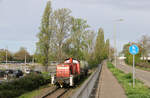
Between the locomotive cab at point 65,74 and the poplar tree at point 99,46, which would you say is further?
the poplar tree at point 99,46

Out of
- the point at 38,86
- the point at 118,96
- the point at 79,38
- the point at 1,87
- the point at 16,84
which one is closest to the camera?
the point at 118,96

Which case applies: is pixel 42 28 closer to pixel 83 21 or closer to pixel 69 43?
pixel 69 43

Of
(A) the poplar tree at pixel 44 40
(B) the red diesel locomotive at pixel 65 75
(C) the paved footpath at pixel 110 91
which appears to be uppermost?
(A) the poplar tree at pixel 44 40

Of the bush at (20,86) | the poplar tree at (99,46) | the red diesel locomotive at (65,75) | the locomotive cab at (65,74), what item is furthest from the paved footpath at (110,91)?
the poplar tree at (99,46)

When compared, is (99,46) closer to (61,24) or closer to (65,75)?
(61,24)

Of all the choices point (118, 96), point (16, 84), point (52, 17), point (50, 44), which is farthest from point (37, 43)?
point (118, 96)

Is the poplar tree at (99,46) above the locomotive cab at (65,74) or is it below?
above

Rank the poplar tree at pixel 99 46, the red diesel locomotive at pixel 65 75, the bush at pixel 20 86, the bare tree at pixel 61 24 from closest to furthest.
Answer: the bush at pixel 20 86 → the red diesel locomotive at pixel 65 75 → the bare tree at pixel 61 24 → the poplar tree at pixel 99 46

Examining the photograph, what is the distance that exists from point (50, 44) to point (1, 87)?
1989 cm

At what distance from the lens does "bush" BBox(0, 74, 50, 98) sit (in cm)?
1395

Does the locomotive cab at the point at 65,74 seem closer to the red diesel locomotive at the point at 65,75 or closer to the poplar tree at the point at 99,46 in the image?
the red diesel locomotive at the point at 65,75

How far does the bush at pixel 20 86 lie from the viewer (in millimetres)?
13953

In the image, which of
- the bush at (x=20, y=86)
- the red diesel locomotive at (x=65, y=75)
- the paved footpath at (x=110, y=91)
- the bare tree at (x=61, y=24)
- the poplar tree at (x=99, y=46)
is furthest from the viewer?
the poplar tree at (x=99, y=46)

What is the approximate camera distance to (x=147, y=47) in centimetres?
6362
